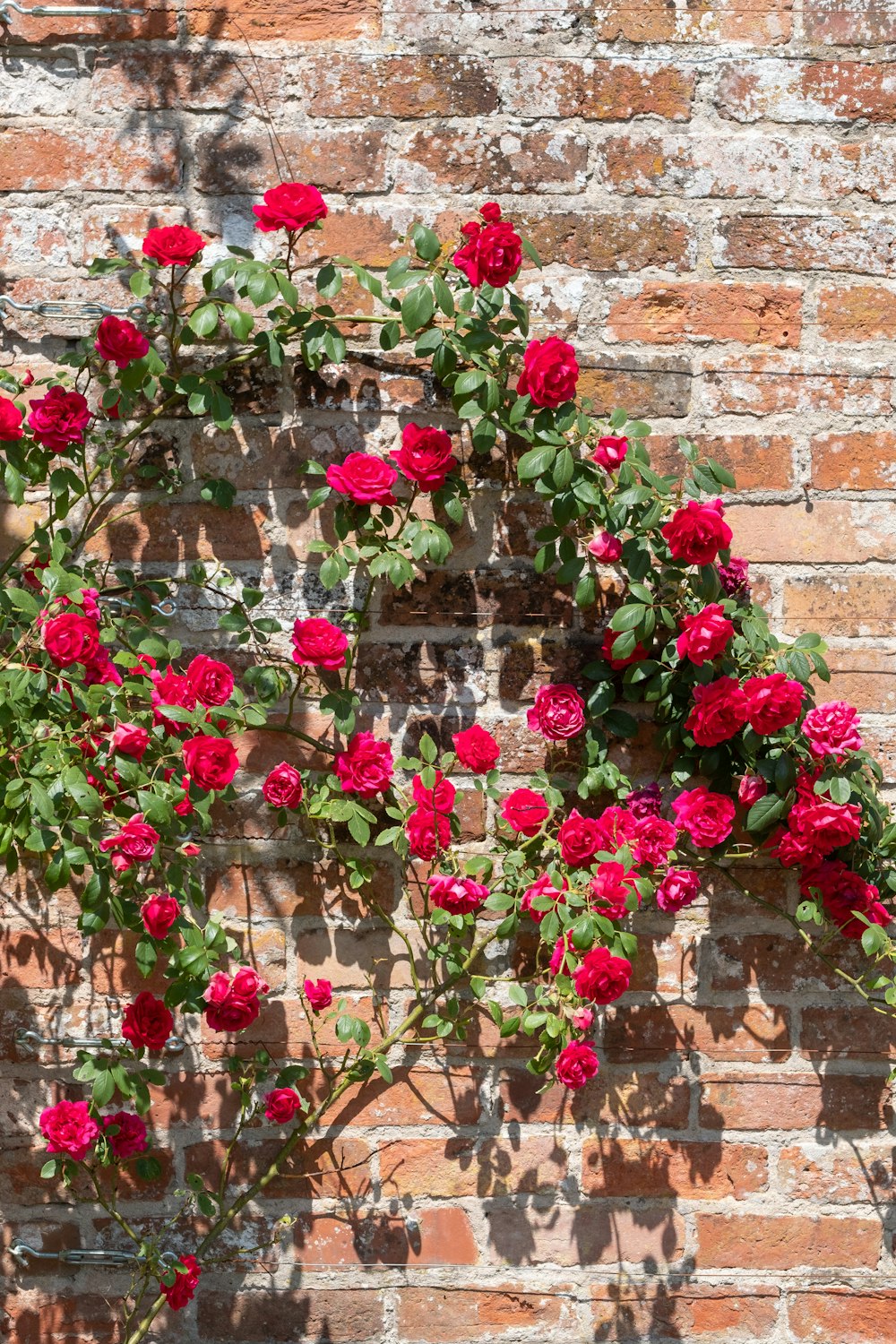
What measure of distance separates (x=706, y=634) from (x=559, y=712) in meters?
0.22

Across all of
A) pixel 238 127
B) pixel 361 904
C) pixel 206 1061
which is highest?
pixel 238 127

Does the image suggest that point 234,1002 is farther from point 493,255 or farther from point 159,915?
point 493,255

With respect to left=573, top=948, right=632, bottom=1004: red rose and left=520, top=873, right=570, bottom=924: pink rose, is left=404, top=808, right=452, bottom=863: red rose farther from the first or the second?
left=573, top=948, right=632, bottom=1004: red rose

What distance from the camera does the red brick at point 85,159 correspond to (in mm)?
1502

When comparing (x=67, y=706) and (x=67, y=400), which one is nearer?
(x=67, y=706)

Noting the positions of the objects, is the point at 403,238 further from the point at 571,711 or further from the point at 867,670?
the point at 867,670

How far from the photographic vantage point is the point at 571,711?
1455 millimetres

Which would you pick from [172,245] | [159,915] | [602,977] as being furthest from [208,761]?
[172,245]

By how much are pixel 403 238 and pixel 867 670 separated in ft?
2.96

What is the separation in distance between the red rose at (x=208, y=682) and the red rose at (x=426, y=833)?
0.30 metres

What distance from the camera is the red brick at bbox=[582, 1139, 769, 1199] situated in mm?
1578

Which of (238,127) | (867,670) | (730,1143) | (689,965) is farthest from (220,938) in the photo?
(238,127)

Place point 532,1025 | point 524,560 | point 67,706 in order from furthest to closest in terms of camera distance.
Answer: point 524,560
point 532,1025
point 67,706

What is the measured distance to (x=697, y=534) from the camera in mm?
1362
